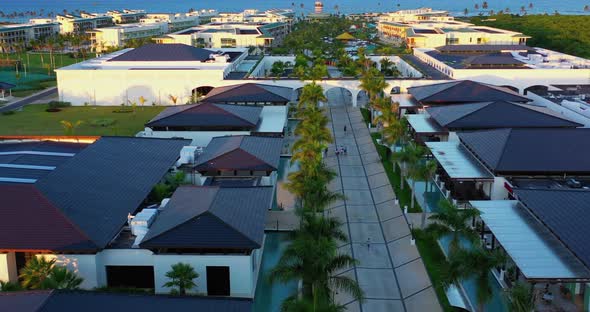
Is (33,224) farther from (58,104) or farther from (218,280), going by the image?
(58,104)

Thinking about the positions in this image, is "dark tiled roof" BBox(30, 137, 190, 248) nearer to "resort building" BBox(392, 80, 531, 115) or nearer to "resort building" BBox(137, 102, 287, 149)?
"resort building" BBox(137, 102, 287, 149)

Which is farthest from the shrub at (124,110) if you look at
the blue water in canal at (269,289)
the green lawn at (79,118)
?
the blue water in canal at (269,289)

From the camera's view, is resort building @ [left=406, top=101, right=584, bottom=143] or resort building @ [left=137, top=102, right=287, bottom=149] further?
resort building @ [left=137, top=102, right=287, bottom=149]

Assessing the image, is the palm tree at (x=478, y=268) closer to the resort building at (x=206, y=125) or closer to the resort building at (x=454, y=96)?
the resort building at (x=206, y=125)

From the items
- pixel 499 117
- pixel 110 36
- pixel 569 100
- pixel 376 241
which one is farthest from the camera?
pixel 110 36

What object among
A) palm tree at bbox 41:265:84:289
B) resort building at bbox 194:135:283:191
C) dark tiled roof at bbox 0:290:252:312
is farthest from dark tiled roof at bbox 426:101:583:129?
palm tree at bbox 41:265:84:289

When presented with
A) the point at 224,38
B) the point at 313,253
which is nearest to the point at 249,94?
the point at 313,253

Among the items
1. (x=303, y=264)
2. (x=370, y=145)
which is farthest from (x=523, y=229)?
(x=370, y=145)
